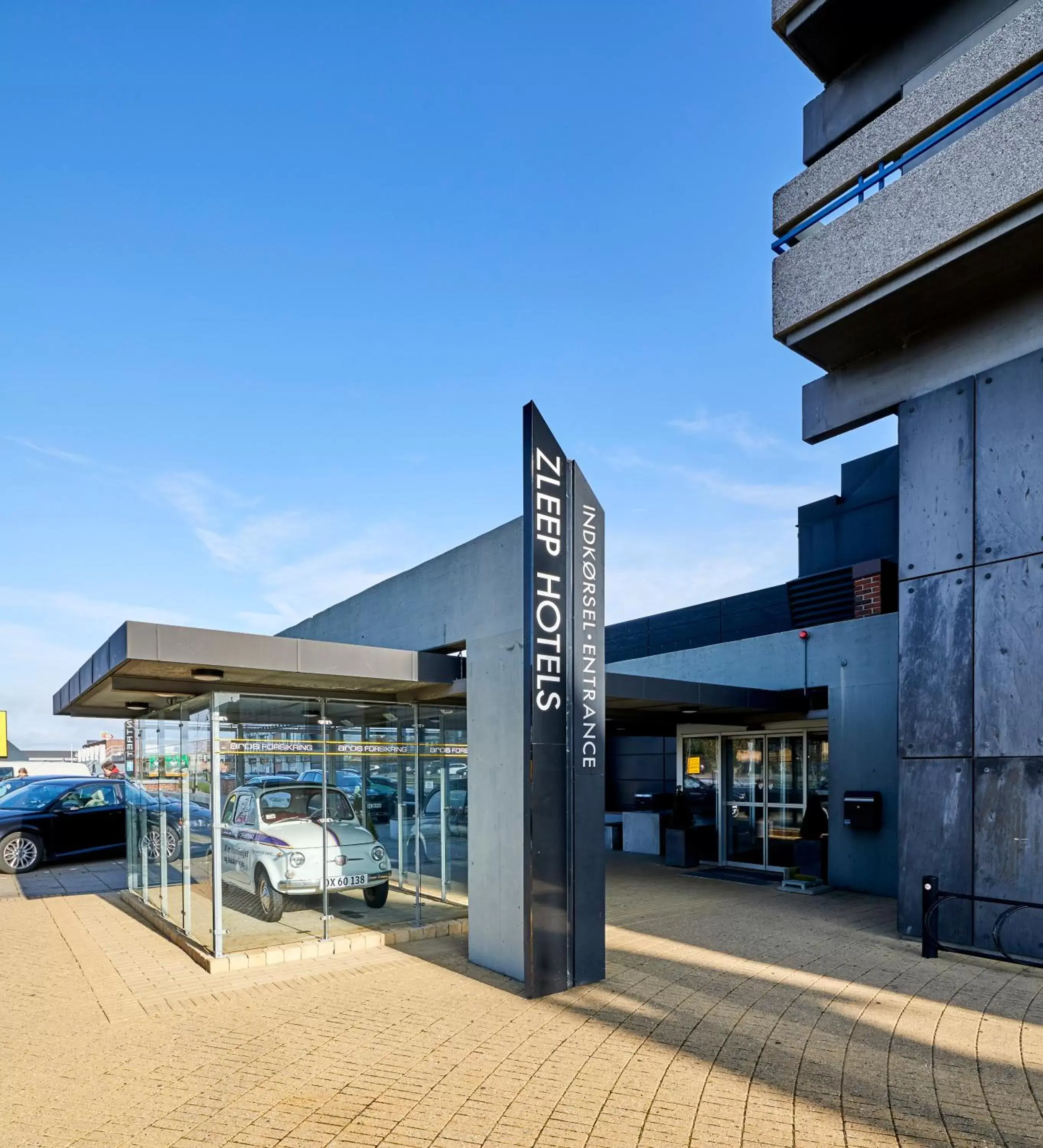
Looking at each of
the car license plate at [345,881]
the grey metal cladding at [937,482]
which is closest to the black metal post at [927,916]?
the grey metal cladding at [937,482]

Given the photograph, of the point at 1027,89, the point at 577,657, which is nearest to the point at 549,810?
the point at 577,657

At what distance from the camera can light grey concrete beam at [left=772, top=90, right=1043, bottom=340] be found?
8.17 metres

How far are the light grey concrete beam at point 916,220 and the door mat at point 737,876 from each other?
824 cm

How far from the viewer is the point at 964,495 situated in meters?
9.14

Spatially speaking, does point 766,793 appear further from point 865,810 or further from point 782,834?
point 865,810

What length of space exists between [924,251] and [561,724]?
628 centimetres

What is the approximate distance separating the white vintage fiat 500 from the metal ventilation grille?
865 cm

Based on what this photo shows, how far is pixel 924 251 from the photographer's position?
8.89 meters

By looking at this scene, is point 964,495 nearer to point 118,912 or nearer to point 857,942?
point 857,942

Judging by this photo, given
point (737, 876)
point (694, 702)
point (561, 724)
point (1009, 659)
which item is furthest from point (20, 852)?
point (1009, 659)

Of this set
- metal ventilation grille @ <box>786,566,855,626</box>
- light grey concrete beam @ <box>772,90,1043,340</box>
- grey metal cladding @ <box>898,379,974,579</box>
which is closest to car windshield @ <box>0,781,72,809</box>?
metal ventilation grille @ <box>786,566,855,626</box>

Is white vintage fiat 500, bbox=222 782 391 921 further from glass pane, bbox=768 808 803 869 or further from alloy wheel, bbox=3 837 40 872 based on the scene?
alloy wheel, bbox=3 837 40 872

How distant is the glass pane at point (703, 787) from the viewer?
621 inches

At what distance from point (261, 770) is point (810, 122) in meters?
10.9
